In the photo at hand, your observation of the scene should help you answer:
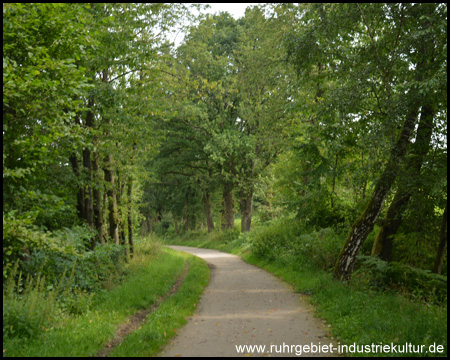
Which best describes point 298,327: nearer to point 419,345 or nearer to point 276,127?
point 419,345

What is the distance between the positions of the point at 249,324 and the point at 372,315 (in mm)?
2378

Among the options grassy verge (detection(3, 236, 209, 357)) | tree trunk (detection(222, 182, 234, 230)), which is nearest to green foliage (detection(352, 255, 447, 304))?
grassy verge (detection(3, 236, 209, 357))

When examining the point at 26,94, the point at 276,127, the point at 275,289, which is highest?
the point at 276,127

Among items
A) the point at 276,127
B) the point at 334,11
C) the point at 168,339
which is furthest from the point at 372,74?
the point at 276,127

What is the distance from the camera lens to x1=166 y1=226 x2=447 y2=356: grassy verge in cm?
540

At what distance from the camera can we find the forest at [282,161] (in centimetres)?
631

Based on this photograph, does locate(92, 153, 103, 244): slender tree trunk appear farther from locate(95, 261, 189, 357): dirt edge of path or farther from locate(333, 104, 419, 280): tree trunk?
locate(333, 104, 419, 280): tree trunk

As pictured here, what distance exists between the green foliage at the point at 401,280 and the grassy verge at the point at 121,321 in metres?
4.66

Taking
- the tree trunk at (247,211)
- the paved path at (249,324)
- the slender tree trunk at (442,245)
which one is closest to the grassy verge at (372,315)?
the paved path at (249,324)

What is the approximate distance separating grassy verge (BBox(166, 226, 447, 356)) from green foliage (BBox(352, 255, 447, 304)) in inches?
17.3

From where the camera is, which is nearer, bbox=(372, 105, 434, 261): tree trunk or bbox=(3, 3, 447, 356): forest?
bbox=(3, 3, 447, 356): forest

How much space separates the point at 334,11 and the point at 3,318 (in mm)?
9848

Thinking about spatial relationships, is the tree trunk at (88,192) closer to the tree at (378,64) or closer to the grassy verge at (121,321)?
the grassy verge at (121,321)

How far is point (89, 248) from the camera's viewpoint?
11211mm
